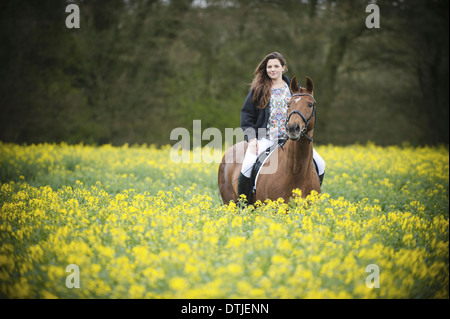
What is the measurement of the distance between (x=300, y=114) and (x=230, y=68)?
51.6 ft

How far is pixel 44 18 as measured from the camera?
57.4ft

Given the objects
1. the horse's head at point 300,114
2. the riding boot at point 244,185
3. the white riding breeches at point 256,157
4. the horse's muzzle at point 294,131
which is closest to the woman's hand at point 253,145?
the white riding breeches at point 256,157

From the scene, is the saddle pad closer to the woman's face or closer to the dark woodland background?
the woman's face

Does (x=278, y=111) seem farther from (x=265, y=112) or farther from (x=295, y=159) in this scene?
(x=295, y=159)

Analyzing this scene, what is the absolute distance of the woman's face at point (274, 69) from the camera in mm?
5734

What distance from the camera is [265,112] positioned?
5875mm

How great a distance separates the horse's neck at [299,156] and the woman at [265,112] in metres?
0.65

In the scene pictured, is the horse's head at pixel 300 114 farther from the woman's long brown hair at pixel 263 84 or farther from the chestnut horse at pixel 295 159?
the woman's long brown hair at pixel 263 84

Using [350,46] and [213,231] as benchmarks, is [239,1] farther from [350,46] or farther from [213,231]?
[213,231]

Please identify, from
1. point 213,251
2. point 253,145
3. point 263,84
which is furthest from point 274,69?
point 213,251

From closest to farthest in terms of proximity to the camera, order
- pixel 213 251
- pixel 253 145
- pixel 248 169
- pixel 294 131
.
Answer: pixel 213 251
pixel 294 131
pixel 253 145
pixel 248 169

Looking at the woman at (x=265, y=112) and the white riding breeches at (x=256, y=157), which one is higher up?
the woman at (x=265, y=112)

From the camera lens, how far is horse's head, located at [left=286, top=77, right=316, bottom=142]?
470 centimetres
